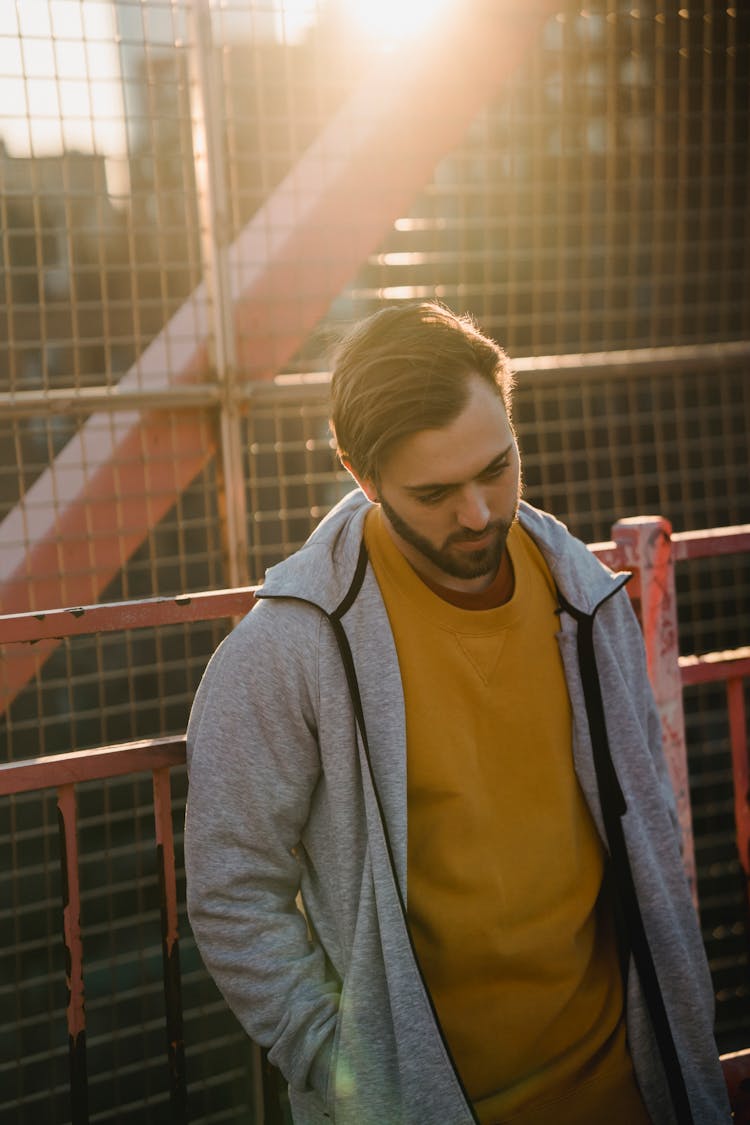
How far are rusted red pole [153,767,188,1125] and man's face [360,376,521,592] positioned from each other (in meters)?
0.71

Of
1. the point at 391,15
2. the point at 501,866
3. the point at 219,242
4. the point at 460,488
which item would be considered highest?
the point at 391,15

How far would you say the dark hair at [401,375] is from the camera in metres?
1.85

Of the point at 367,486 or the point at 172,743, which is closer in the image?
the point at 367,486

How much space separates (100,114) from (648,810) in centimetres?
312

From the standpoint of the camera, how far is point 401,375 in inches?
73.2

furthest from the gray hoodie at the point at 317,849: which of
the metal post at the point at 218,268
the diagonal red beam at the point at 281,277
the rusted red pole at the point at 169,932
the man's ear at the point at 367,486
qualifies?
the metal post at the point at 218,268

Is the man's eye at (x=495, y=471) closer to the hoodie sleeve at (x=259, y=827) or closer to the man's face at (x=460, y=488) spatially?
the man's face at (x=460, y=488)

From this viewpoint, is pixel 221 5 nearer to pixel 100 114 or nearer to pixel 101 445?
pixel 100 114

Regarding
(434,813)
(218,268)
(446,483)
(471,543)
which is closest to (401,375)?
(446,483)

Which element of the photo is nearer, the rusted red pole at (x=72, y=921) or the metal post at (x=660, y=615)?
the rusted red pole at (x=72, y=921)

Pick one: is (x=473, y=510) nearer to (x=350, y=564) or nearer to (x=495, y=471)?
(x=495, y=471)

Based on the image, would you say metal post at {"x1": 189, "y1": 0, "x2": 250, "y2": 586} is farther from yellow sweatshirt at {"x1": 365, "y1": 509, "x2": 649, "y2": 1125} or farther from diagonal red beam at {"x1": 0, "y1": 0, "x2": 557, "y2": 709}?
yellow sweatshirt at {"x1": 365, "y1": 509, "x2": 649, "y2": 1125}

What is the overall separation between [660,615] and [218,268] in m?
2.16

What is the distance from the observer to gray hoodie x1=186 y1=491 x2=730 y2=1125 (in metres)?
1.76
